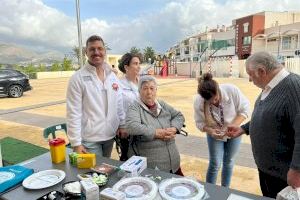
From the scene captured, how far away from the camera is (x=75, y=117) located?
7.49ft

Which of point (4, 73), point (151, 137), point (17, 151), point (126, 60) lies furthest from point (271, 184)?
point (4, 73)

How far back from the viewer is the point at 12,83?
1172cm

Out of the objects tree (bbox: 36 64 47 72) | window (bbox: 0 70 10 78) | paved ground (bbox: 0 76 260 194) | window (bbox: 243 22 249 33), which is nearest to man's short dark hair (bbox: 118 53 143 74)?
paved ground (bbox: 0 76 260 194)

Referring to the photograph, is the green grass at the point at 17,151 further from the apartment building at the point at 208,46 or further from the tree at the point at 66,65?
the tree at the point at 66,65

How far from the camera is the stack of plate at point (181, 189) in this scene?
1.45m

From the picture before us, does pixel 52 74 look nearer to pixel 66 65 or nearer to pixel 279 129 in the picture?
pixel 66 65

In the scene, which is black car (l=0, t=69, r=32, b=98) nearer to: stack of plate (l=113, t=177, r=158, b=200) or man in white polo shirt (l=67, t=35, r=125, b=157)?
man in white polo shirt (l=67, t=35, r=125, b=157)

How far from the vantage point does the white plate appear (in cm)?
165

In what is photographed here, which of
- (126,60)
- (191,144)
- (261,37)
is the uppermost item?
(261,37)

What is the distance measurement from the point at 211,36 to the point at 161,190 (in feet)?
178

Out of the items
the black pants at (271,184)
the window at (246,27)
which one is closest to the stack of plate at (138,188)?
the black pants at (271,184)

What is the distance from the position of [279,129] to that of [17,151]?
3559 millimetres

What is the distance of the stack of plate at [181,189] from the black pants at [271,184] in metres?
0.71

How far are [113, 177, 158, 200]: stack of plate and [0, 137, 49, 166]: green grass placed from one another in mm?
2313
